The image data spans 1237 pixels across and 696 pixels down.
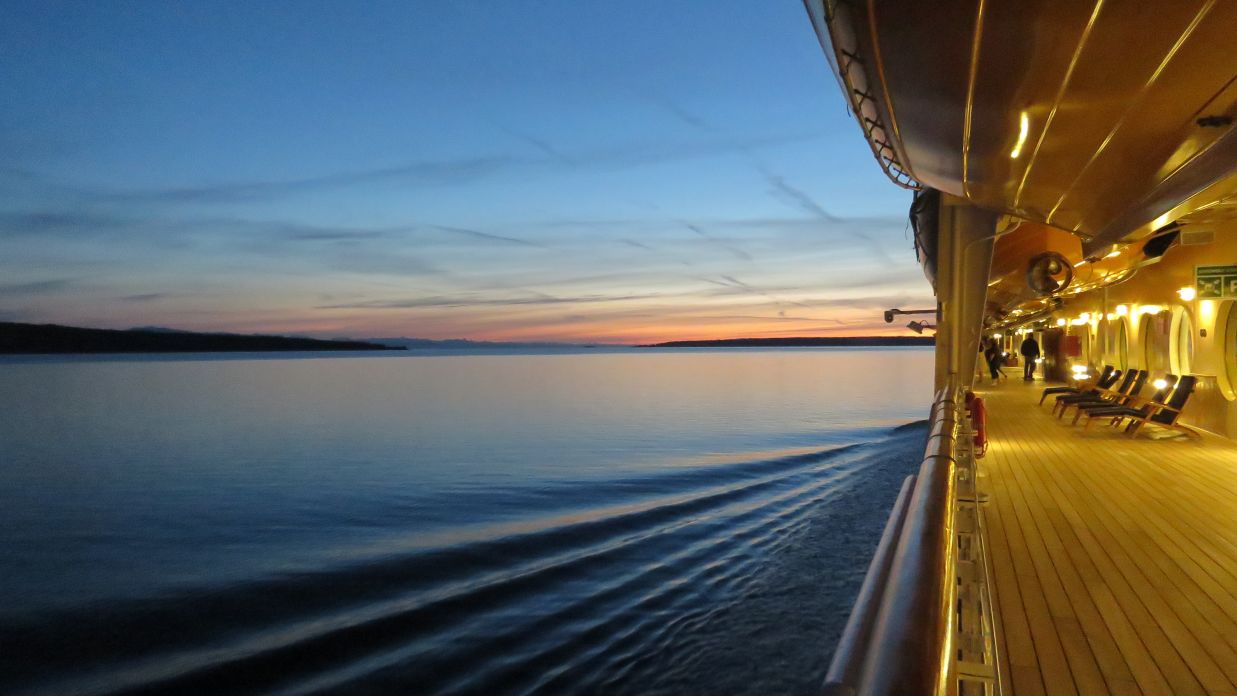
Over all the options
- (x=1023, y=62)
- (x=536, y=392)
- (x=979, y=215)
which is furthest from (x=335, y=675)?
(x=536, y=392)

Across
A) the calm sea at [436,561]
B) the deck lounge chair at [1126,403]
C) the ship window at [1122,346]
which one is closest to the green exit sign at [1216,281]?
the deck lounge chair at [1126,403]

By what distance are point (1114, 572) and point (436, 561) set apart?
23.0ft

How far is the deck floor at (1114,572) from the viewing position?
2592 millimetres

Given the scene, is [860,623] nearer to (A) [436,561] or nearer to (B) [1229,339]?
(A) [436,561]

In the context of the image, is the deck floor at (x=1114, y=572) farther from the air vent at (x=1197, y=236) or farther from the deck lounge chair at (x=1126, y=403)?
the deck lounge chair at (x=1126, y=403)

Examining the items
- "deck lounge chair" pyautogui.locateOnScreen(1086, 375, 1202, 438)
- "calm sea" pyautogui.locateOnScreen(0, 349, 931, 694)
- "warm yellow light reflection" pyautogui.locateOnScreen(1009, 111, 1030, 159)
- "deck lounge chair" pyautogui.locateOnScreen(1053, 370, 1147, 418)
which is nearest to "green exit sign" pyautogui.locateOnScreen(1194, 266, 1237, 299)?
"deck lounge chair" pyautogui.locateOnScreen(1086, 375, 1202, 438)

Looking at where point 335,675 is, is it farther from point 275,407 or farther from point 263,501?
point 275,407

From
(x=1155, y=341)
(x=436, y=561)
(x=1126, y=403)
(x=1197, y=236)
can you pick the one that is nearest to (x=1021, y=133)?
(x=1197, y=236)

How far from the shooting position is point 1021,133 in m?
3.32

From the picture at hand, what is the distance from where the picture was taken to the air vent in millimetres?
6328

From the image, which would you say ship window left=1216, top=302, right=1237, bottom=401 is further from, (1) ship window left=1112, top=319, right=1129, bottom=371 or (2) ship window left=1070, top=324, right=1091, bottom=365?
(2) ship window left=1070, top=324, right=1091, bottom=365

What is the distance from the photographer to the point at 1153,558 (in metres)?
3.99

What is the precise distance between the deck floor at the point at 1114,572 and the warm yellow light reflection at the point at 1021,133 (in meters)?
1.96

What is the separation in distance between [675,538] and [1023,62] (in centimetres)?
766
